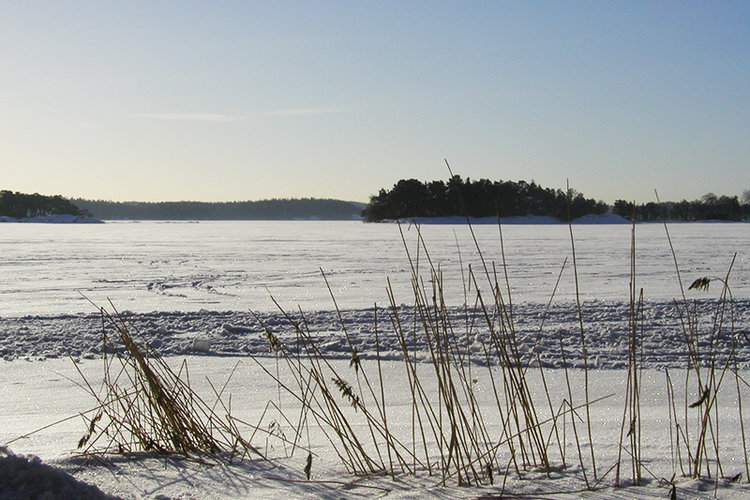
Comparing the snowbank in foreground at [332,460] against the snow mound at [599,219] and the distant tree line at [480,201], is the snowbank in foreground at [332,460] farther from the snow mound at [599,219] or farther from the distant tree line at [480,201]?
the snow mound at [599,219]

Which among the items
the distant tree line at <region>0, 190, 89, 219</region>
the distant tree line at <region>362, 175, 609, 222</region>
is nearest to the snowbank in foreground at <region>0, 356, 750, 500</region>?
the distant tree line at <region>362, 175, 609, 222</region>

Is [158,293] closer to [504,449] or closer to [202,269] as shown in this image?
[202,269]

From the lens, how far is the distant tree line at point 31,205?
241 ft

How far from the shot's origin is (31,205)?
7519cm

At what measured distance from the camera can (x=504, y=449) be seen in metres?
2.53

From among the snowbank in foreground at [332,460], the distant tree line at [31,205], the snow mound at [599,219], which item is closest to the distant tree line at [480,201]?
the snow mound at [599,219]

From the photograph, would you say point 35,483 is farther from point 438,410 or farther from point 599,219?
point 599,219

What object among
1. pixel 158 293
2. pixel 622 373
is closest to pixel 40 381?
pixel 622 373

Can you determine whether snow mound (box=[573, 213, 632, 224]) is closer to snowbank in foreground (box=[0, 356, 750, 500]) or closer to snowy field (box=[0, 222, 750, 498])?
snowy field (box=[0, 222, 750, 498])

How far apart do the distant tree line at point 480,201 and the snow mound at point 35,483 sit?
177 ft

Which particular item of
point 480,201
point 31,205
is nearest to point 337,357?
point 480,201

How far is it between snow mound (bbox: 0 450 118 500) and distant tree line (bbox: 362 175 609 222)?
177ft

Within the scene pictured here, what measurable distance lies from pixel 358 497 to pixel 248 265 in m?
11.2

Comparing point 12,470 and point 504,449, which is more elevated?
point 12,470
